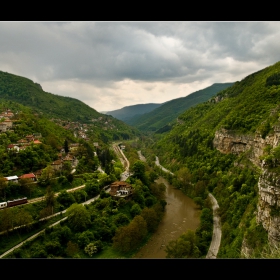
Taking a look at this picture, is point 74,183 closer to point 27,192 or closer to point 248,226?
point 27,192

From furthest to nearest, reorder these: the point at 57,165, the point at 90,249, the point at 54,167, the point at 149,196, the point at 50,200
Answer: the point at 149,196 < the point at 57,165 < the point at 54,167 < the point at 50,200 < the point at 90,249

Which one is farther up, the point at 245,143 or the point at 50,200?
the point at 245,143

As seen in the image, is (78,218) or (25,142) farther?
(25,142)

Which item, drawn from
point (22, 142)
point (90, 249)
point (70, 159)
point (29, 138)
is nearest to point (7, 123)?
point (29, 138)

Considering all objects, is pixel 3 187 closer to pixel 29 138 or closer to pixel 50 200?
pixel 50 200
